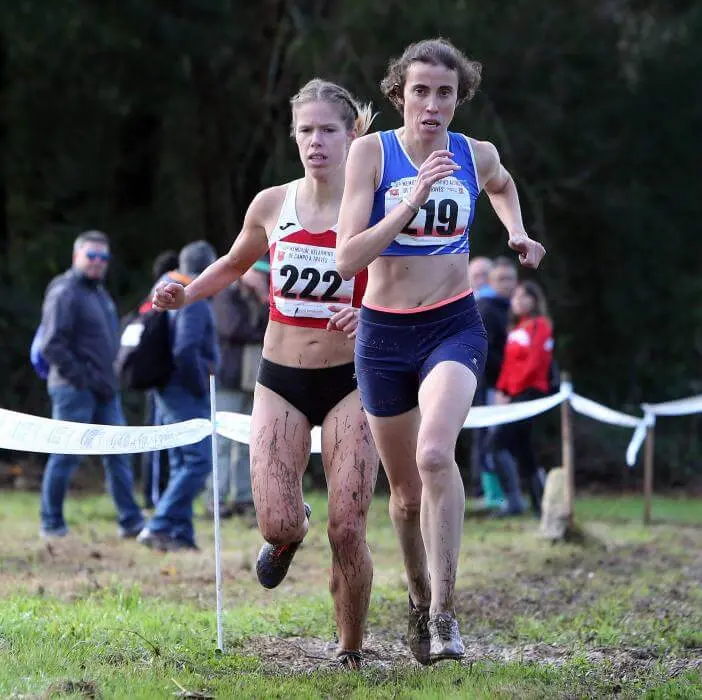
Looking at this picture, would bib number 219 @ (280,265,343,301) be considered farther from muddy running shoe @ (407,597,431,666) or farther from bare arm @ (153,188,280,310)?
muddy running shoe @ (407,597,431,666)

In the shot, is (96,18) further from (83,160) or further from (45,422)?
(45,422)

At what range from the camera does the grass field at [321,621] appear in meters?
4.91

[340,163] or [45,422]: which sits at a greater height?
[340,163]

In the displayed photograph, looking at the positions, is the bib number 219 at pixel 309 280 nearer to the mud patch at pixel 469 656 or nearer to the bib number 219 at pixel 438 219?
the bib number 219 at pixel 438 219

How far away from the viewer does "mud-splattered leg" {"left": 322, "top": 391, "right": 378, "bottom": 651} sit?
5.24 meters

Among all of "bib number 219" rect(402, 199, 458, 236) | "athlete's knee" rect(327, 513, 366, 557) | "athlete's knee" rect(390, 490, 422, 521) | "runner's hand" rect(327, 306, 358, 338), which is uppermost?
"bib number 219" rect(402, 199, 458, 236)

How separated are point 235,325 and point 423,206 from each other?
23.2 feet

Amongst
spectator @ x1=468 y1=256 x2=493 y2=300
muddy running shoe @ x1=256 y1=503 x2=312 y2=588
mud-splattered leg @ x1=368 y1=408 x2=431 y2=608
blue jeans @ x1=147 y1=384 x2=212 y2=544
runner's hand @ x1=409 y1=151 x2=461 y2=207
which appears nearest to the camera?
runner's hand @ x1=409 y1=151 x2=461 y2=207

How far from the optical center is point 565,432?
10.6m

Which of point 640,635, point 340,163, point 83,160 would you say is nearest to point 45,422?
point 340,163

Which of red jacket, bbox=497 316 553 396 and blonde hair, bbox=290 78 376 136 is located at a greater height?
blonde hair, bbox=290 78 376 136

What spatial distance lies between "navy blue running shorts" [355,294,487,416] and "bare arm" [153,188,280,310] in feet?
2.52

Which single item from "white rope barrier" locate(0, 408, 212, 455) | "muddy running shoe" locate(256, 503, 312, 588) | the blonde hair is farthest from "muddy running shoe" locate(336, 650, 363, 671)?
the blonde hair

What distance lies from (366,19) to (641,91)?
464cm
